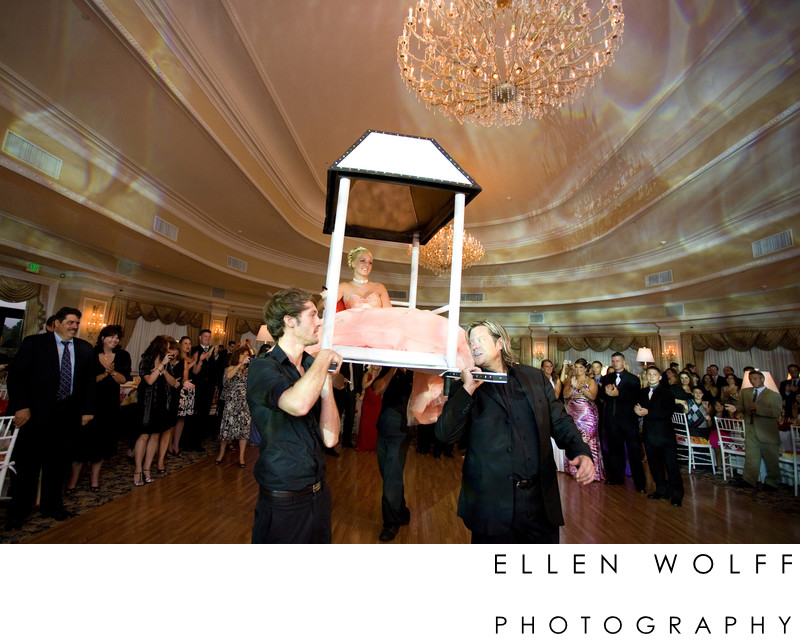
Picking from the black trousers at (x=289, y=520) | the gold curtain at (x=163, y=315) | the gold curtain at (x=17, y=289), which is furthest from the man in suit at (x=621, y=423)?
the gold curtain at (x=17, y=289)

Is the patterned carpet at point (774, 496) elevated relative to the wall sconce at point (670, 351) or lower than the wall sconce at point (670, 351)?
lower

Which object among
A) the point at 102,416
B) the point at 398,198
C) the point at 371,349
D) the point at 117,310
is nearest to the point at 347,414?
the point at 102,416

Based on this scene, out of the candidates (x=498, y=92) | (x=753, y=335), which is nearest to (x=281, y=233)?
(x=498, y=92)

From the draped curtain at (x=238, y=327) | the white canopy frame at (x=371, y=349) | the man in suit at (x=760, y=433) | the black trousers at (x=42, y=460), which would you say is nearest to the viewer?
the white canopy frame at (x=371, y=349)

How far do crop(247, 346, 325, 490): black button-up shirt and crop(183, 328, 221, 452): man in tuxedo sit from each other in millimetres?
4425

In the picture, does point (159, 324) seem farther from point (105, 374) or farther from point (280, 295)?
point (280, 295)

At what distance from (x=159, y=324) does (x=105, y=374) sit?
7.83m

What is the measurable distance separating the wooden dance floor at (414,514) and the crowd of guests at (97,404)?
40cm

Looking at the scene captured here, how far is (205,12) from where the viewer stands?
→ 4.31 metres

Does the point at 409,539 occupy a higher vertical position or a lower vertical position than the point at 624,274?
lower

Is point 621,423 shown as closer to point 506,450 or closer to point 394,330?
point 506,450

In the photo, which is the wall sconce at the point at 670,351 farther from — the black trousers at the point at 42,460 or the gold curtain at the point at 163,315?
the gold curtain at the point at 163,315

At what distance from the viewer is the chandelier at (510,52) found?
11.2 feet

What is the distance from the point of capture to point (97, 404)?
159 inches
